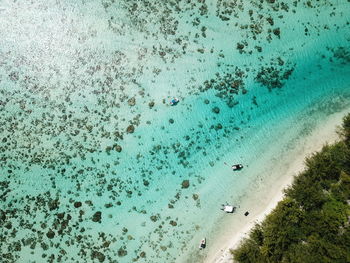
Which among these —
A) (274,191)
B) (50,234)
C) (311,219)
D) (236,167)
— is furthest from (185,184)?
(50,234)

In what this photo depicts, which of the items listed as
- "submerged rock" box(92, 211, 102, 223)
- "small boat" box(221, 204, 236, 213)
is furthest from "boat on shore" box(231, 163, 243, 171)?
"submerged rock" box(92, 211, 102, 223)

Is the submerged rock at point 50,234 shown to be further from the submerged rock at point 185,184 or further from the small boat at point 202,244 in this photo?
the small boat at point 202,244

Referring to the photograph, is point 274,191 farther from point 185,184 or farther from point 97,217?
point 97,217

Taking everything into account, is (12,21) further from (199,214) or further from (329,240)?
(329,240)

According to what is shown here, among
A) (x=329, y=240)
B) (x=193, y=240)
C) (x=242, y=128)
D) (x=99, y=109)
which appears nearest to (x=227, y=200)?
(x=193, y=240)

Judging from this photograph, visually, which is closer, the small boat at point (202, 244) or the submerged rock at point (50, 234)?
the small boat at point (202, 244)

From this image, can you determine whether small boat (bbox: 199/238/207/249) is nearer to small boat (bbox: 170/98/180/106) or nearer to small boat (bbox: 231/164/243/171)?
small boat (bbox: 231/164/243/171)

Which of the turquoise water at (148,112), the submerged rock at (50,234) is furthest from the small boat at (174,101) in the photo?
the submerged rock at (50,234)

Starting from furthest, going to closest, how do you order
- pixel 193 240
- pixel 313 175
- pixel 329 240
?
pixel 193 240 < pixel 313 175 < pixel 329 240
